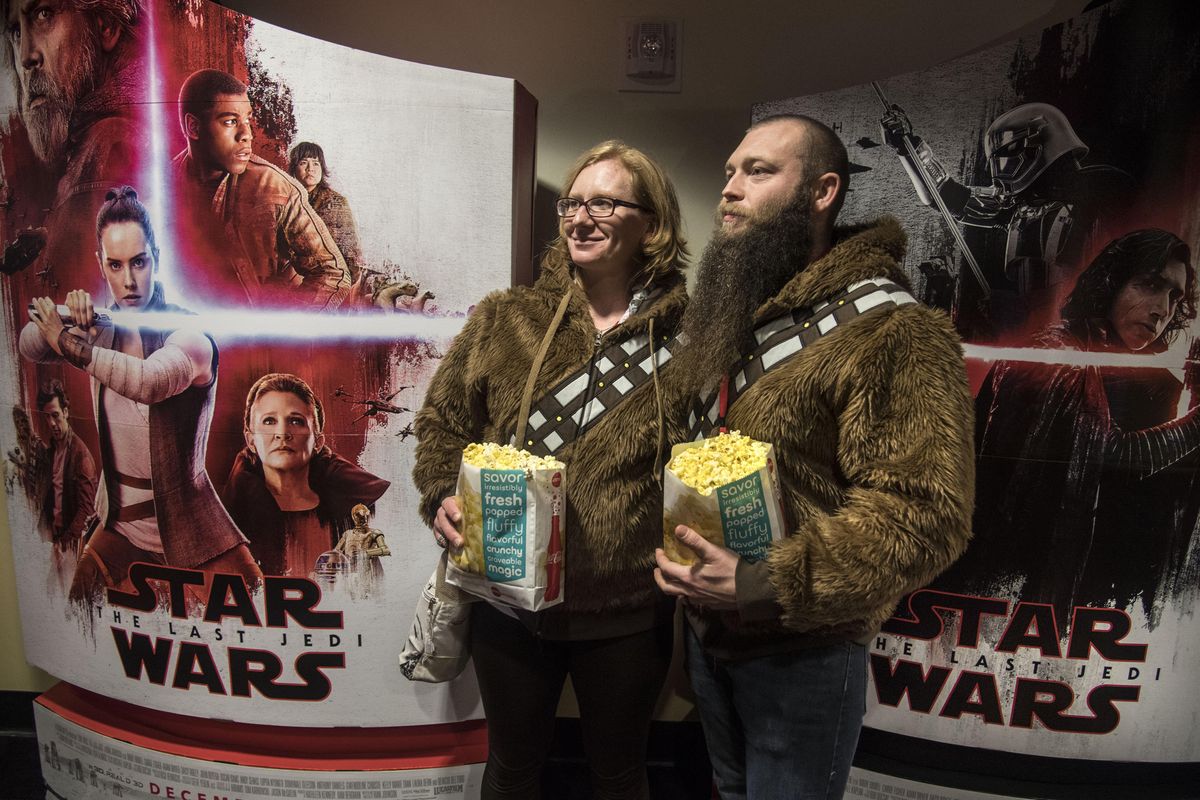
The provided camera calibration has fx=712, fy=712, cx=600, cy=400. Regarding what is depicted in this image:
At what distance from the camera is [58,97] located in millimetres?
1621

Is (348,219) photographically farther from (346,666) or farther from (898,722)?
(898,722)

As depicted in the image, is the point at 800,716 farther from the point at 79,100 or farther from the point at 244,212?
the point at 79,100

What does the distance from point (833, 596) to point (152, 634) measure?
1.71m

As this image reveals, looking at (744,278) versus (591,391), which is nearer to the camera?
(744,278)

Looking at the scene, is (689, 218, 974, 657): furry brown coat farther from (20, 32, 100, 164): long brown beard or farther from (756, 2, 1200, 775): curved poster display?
(20, 32, 100, 164): long brown beard

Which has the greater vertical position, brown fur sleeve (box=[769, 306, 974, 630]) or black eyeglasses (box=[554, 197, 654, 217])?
black eyeglasses (box=[554, 197, 654, 217])

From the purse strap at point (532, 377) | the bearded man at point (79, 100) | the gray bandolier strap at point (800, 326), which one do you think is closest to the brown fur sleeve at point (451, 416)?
the purse strap at point (532, 377)

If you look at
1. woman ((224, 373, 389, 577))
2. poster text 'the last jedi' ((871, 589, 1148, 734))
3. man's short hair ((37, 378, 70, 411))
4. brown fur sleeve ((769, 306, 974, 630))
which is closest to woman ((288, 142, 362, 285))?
woman ((224, 373, 389, 577))

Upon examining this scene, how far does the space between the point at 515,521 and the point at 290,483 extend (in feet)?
2.70

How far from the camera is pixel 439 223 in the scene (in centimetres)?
164

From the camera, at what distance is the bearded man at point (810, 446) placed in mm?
978

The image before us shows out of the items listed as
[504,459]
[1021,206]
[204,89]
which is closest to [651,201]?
[504,459]

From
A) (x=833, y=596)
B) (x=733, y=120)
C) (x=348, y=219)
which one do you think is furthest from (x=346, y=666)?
(x=733, y=120)

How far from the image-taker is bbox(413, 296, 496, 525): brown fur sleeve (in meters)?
1.40
